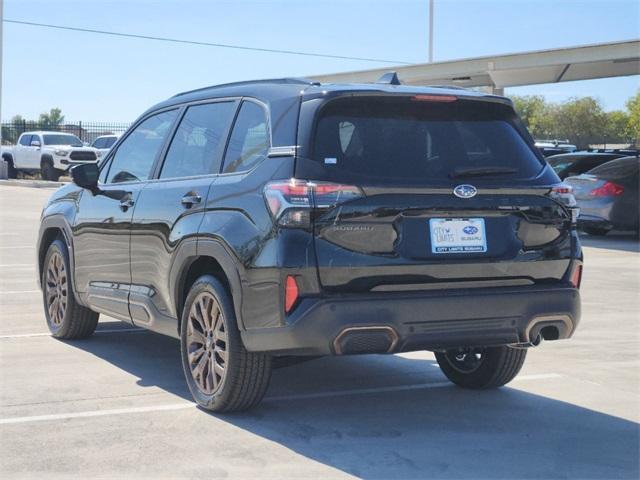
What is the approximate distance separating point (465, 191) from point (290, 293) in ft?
3.69

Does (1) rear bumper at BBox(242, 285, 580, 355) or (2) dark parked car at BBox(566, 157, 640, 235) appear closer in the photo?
(1) rear bumper at BBox(242, 285, 580, 355)

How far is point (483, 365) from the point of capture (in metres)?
6.75

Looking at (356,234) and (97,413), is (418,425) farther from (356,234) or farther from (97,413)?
(97,413)

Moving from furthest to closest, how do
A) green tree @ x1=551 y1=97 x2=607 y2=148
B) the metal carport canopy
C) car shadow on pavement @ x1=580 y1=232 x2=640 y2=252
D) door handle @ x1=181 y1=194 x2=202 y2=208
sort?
green tree @ x1=551 y1=97 x2=607 y2=148, the metal carport canopy, car shadow on pavement @ x1=580 y1=232 x2=640 y2=252, door handle @ x1=181 y1=194 x2=202 y2=208

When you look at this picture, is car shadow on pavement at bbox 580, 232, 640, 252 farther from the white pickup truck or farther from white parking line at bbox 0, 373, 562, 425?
the white pickup truck

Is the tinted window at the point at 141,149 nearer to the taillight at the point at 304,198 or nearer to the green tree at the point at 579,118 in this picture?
the taillight at the point at 304,198

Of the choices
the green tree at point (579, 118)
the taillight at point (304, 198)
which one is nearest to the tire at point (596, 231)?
the taillight at point (304, 198)

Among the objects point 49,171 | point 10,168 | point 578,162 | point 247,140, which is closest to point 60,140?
point 49,171

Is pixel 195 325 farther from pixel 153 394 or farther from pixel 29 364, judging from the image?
pixel 29 364

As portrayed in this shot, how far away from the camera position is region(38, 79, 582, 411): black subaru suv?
5.34 meters

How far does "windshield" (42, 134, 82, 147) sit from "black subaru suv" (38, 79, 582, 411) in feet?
114

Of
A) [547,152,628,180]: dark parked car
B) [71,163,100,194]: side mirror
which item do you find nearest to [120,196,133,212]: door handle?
[71,163,100,194]: side mirror

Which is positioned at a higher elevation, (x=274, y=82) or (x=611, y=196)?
(x=274, y=82)

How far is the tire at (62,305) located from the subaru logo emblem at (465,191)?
3698 millimetres
